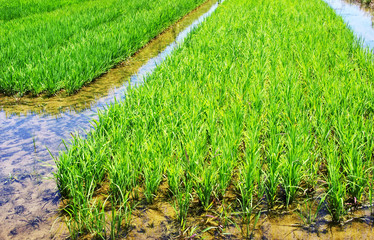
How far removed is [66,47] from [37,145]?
11.5 feet

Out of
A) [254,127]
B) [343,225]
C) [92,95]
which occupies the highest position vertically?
[254,127]

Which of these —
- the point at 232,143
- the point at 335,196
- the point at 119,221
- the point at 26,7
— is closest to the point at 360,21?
the point at 232,143

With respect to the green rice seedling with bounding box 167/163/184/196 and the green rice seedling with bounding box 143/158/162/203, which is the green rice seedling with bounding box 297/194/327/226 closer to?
the green rice seedling with bounding box 167/163/184/196

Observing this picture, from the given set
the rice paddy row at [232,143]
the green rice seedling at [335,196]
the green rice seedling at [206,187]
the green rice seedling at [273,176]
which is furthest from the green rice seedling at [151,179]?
the green rice seedling at [335,196]

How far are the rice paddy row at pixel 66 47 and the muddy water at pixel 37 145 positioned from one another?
7.5 inches

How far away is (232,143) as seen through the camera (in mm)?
2574

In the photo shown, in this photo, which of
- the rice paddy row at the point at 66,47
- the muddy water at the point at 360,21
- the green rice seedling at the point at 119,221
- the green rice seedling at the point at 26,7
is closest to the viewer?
the green rice seedling at the point at 119,221

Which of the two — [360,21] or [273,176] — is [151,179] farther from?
[360,21]

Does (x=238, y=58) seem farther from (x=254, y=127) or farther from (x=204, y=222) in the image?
(x=204, y=222)

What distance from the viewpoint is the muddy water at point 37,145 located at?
2234 millimetres

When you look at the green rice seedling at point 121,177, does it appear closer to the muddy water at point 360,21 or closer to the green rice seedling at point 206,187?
the green rice seedling at point 206,187

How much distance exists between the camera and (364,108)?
3273 mm

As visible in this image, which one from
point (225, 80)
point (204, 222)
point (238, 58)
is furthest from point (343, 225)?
point (238, 58)

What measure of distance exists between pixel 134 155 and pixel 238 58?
309cm
